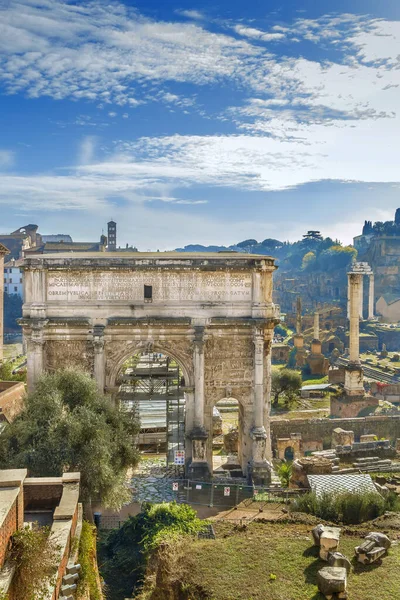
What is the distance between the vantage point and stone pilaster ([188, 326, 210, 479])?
58.1 ft

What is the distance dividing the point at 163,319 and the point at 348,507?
8257 mm

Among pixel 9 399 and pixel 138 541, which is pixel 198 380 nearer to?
pixel 138 541

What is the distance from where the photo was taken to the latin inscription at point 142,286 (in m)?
18.1

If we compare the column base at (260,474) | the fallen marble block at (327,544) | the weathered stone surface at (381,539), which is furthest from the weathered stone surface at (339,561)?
the column base at (260,474)

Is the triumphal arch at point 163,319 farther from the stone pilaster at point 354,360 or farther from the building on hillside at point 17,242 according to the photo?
the building on hillside at point 17,242

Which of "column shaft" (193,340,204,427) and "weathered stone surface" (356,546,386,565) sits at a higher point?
"column shaft" (193,340,204,427)

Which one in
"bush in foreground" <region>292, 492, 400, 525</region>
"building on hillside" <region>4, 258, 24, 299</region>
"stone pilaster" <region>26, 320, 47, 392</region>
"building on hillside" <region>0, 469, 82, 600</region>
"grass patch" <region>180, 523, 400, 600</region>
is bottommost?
"bush in foreground" <region>292, 492, 400, 525</region>

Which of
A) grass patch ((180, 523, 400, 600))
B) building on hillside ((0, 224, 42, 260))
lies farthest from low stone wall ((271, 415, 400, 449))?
building on hillside ((0, 224, 42, 260))

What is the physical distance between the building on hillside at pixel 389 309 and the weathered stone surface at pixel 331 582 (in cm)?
7637

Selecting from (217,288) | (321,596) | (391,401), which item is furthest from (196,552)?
(391,401)

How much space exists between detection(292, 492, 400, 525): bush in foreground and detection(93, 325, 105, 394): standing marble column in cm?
794

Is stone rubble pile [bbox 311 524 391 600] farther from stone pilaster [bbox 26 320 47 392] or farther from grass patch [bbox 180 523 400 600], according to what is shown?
stone pilaster [bbox 26 320 47 392]

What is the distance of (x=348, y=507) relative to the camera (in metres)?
12.4

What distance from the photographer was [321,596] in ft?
27.6
